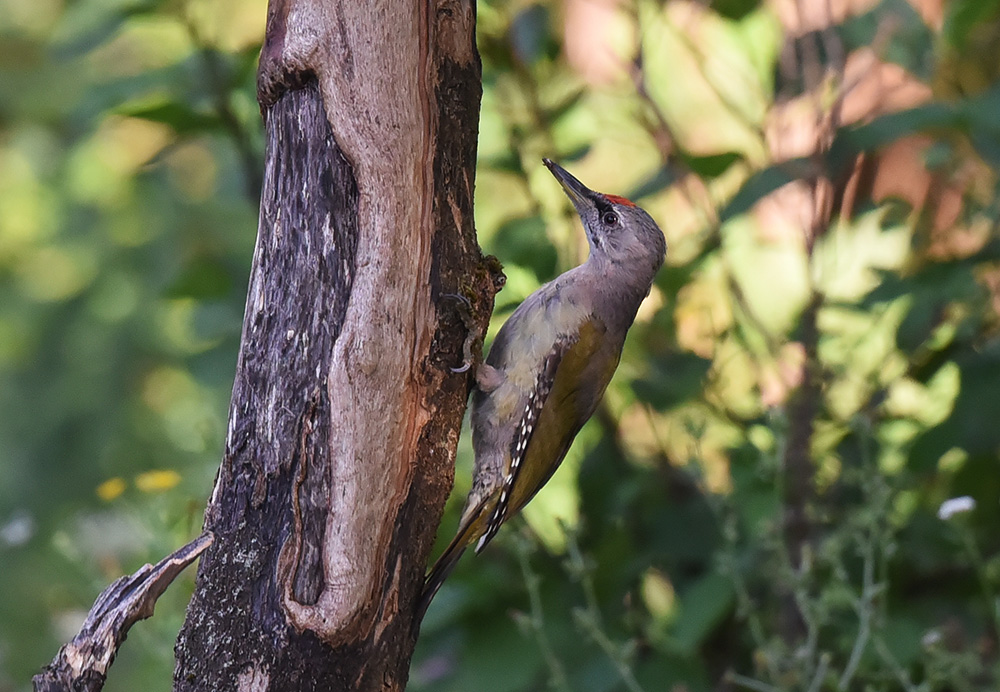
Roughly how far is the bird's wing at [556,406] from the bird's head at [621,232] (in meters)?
0.28

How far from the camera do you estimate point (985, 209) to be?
132 inches

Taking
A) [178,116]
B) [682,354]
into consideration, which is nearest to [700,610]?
[682,354]

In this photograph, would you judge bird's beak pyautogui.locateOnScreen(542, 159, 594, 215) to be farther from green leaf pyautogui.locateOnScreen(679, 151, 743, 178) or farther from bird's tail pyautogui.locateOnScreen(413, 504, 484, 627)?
bird's tail pyautogui.locateOnScreen(413, 504, 484, 627)

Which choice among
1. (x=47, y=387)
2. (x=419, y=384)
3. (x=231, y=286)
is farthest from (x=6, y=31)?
(x=419, y=384)

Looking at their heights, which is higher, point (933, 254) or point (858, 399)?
point (933, 254)

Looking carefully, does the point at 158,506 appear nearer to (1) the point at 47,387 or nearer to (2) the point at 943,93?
(1) the point at 47,387

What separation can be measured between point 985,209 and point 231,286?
93.1 inches

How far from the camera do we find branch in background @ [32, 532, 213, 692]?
200cm

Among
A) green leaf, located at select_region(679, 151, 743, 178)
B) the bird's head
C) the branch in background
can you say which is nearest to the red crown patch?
the bird's head

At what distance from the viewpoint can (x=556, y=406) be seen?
3.11 meters

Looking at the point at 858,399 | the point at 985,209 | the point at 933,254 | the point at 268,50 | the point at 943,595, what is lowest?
the point at 943,595

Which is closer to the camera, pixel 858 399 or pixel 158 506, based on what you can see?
pixel 158 506

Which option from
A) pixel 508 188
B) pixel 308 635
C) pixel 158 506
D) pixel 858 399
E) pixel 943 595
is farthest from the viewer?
pixel 508 188

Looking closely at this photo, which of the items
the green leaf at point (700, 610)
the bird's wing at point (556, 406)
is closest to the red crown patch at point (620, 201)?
the bird's wing at point (556, 406)
